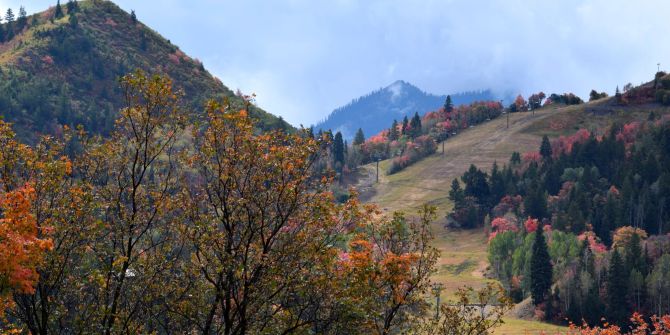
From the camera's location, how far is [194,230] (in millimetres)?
24391

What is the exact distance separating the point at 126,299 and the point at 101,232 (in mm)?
2528

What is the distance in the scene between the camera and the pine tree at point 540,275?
141 m

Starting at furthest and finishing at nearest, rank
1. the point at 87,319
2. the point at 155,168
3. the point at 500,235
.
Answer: the point at 500,235 < the point at 155,168 < the point at 87,319

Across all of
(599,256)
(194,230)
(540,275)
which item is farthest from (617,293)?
(194,230)

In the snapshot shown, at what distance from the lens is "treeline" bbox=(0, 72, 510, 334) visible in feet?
77.3

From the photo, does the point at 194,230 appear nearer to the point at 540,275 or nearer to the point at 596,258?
the point at 540,275

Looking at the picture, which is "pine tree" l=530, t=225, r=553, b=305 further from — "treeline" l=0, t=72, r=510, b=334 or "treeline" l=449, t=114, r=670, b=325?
"treeline" l=0, t=72, r=510, b=334

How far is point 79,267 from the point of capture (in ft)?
79.5

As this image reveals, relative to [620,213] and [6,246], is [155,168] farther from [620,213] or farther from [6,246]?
[620,213]

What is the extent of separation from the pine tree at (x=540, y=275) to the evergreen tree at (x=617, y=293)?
13029 mm

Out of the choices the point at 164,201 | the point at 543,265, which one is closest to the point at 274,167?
the point at 164,201

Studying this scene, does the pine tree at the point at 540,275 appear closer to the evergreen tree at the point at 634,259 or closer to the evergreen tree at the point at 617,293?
the evergreen tree at the point at 617,293

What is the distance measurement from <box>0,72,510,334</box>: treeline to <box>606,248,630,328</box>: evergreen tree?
376 feet

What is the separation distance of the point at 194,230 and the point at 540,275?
418 ft
